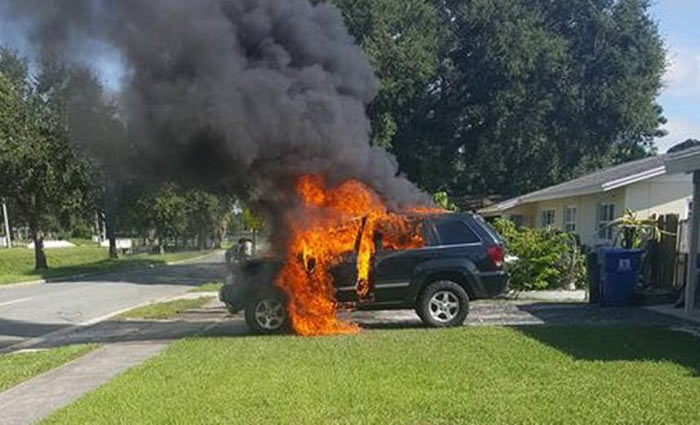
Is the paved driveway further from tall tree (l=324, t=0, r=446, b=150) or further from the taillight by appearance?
tall tree (l=324, t=0, r=446, b=150)

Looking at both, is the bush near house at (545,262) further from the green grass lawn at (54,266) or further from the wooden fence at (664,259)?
the green grass lawn at (54,266)

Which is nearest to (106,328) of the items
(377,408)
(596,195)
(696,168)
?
(377,408)

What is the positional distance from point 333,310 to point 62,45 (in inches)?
214

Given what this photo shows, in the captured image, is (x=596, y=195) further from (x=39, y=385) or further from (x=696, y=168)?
(x=39, y=385)

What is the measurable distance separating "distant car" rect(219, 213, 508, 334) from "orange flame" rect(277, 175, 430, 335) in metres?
0.19

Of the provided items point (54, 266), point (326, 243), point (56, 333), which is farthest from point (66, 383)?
point (54, 266)

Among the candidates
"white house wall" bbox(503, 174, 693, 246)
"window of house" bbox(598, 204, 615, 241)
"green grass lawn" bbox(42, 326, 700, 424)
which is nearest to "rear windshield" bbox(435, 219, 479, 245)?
"green grass lawn" bbox(42, 326, 700, 424)

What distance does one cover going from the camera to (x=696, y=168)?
11.4 meters

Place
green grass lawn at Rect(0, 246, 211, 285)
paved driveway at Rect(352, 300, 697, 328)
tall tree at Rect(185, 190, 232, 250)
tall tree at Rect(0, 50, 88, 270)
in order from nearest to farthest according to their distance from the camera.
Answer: paved driveway at Rect(352, 300, 697, 328)
tall tree at Rect(0, 50, 88, 270)
green grass lawn at Rect(0, 246, 211, 285)
tall tree at Rect(185, 190, 232, 250)

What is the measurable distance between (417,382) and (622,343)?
353 cm

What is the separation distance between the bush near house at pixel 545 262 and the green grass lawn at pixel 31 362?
35.0 feet

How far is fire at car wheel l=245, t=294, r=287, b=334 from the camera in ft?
38.9

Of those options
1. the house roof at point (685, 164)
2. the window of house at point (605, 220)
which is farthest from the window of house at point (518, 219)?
the house roof at point (685, 164)

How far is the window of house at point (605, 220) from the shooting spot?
20391 millimetres
